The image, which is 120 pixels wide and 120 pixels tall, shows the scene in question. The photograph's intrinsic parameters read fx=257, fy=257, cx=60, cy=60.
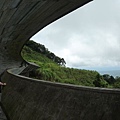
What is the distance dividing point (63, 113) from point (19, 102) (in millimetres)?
4186

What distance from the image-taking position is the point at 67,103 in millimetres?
6676

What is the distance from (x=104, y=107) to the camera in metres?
5.69

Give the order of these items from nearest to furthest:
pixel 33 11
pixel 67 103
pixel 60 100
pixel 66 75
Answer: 1. pixel 67 103
2. pixel 60 100
3. pixel 33 11
4. pixel 66 75

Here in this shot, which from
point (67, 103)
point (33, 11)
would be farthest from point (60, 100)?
point (33, 11)

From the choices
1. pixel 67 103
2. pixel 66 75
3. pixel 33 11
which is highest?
pixel 33 11

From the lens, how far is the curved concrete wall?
18.6 feet

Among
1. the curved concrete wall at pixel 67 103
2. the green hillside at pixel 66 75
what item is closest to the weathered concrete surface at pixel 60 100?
the curved concrete wall at pixel 67 103

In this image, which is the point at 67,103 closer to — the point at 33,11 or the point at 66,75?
the point at 33,11

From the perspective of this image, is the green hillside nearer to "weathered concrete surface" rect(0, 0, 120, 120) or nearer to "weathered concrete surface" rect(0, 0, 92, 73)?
"weathered concrete surface" rect(0, 0, 92, 73)

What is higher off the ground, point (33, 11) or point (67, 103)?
point (33, 11)

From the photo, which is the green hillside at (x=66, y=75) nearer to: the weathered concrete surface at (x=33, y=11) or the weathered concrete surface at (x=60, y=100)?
the weathered concrete surface at (x=33, y=11)

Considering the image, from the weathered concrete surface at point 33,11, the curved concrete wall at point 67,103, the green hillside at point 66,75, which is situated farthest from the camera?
the green hillside at point 66,75

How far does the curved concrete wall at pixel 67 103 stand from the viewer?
567 centimetres

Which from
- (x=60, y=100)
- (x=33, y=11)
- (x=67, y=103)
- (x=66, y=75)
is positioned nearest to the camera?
(x=67, y=103)
